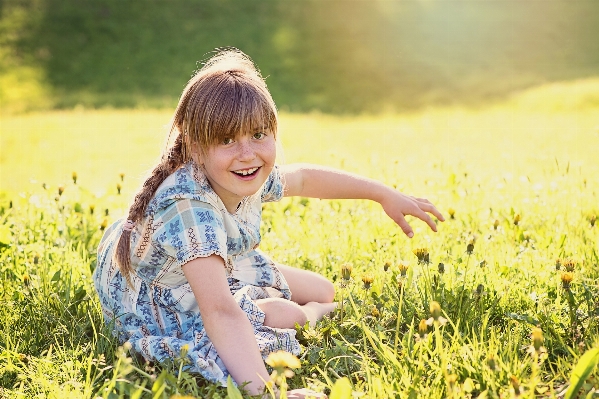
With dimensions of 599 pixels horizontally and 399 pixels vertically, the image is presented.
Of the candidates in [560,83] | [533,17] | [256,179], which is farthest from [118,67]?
[256,179]

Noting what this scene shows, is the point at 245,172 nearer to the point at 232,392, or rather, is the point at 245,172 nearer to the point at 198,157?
the point at 198,157

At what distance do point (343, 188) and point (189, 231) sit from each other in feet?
2.86

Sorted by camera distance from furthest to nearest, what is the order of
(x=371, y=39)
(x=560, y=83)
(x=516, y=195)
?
(x=371, y=39) → (x=560, y=83) → (x=516, y=195)

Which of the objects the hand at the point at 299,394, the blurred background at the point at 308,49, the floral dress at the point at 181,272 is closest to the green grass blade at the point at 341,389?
the hand at the point at 299,394

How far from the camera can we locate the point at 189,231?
8.02 feet

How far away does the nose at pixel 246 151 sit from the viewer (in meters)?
2.49

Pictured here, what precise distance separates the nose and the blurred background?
1113 centimetres

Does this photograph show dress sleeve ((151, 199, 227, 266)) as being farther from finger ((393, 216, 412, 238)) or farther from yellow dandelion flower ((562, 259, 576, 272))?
yellow dandelion flower ((562, 259, 576, 272))

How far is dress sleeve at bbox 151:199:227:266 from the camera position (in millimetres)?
2404

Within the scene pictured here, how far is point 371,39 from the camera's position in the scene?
19266 mm

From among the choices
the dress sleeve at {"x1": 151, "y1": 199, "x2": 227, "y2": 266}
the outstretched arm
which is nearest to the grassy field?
the outstretched arm

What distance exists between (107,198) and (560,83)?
11.9 m

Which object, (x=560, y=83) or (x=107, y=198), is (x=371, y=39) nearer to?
(x=560, y=83)

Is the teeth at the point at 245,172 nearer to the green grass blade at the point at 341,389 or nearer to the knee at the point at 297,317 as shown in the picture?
the knee at the point at 297,317
